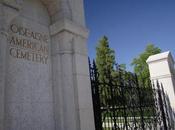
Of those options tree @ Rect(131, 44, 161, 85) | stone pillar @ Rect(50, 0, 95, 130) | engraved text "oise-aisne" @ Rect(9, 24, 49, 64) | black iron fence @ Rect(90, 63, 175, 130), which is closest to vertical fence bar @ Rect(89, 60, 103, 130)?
black iron fence @ Rect(90, 63, 175, 130)

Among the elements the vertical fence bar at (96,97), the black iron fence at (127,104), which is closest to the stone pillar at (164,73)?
the black iron fence at (127,104)

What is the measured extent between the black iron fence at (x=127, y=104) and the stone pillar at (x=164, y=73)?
0.79 ft

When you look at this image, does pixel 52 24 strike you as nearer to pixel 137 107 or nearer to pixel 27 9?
pixel 27 9

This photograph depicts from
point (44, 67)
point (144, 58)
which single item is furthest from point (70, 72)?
point (144, 58)

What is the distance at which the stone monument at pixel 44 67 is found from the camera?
3.00 metres

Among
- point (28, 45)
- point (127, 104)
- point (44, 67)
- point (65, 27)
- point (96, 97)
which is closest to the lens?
point (28, 45)

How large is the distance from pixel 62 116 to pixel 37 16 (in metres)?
2.08

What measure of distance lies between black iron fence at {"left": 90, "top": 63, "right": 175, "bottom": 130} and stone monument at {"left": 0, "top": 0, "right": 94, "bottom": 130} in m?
0.48

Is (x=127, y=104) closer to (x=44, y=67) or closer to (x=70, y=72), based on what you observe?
(x=70, y=72)

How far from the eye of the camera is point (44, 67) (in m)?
3.71

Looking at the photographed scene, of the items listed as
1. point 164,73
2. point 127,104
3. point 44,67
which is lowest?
point 127,104

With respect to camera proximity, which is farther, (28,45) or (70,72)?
(70,72)

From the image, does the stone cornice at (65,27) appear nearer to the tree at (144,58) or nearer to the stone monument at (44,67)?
the stone monument at (44,67)

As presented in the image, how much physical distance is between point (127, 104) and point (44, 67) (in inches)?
106
